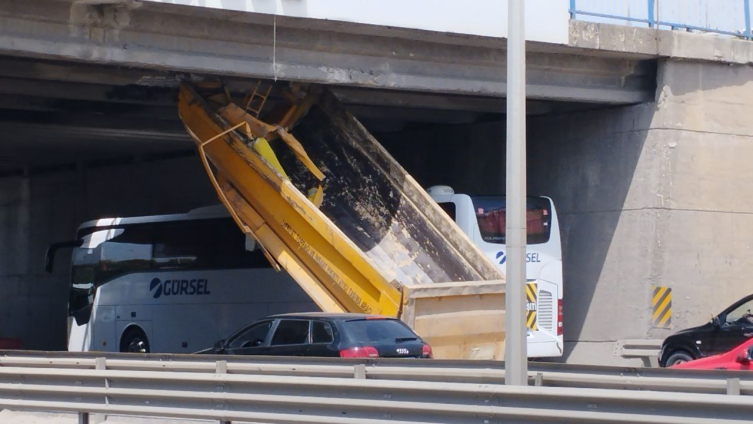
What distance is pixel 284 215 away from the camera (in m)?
16.6

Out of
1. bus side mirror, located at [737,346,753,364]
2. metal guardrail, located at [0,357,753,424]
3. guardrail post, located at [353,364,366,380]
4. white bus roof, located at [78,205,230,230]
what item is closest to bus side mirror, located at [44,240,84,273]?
white bus roof, located at [78,205,230,230]

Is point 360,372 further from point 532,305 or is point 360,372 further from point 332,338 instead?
point 532,305

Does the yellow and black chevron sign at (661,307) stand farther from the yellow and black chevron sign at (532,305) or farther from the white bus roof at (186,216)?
the white bus roof at (186,216)

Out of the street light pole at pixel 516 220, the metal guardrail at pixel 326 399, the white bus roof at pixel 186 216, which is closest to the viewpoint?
the metal guardrail at pixel 326 399

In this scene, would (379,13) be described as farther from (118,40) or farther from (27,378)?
(27,378)

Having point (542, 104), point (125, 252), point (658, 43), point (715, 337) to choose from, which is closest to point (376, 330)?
point (715, 337)

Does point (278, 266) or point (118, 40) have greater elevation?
point (118, 40)

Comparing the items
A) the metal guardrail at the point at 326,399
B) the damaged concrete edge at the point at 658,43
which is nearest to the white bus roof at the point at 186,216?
the damaged concrete edge at the point at 658,43

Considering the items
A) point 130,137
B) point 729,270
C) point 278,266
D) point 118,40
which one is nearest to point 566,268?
point 729,270

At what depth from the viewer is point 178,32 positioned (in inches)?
629

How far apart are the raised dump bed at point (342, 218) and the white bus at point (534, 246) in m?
1.73

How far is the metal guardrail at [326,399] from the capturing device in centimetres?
755

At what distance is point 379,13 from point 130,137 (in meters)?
12.4

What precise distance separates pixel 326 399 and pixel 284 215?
764 centimetres
